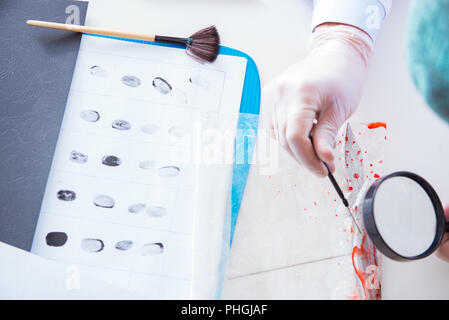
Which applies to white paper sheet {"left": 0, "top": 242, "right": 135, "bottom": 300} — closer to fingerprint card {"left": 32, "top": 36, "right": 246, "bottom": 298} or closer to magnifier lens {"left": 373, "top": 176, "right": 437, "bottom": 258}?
fingerprint card {"left": 32, "top": 36, "right": 246, "bottom": 298}

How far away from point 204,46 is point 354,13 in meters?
0.29

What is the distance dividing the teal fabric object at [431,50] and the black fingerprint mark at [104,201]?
53cm

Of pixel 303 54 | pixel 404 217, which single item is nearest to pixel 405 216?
pixel 404 217

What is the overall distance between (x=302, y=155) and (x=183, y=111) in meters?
0.24

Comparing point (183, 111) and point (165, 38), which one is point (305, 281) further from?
point (165, 38)

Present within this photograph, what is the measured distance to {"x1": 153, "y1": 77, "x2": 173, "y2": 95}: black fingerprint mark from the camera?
72cm

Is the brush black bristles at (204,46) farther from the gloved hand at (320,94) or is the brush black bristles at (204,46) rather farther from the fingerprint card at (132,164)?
the gloved hand at (320,94)

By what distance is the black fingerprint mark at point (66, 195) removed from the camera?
671 mm

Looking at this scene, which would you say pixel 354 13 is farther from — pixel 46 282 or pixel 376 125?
pixel 46 282

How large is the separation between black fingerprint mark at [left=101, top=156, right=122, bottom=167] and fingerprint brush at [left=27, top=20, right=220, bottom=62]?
0.24 m

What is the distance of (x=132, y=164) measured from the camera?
689mm

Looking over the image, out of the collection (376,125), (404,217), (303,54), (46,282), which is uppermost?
(303,54)

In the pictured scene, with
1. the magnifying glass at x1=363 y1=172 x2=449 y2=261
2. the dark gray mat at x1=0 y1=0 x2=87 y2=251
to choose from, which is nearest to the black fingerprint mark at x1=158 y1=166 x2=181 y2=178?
the dark gray mat at x1=0 y1=0 x2=87 y2=251

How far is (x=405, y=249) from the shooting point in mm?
544
